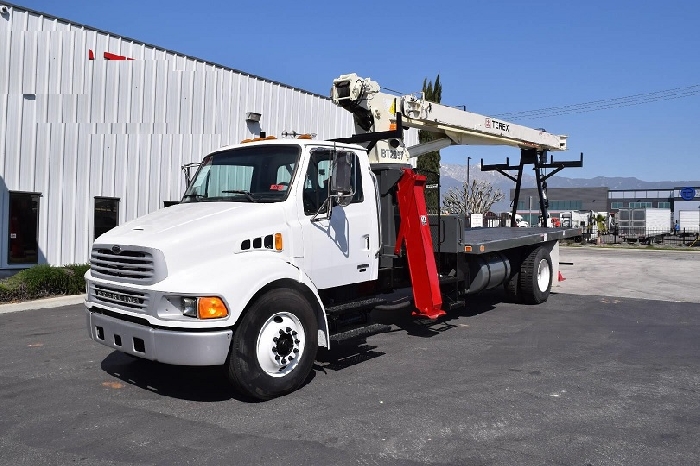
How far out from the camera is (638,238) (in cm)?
4609

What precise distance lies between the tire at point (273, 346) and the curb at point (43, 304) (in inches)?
289

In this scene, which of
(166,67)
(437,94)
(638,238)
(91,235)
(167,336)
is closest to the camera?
(167,336)

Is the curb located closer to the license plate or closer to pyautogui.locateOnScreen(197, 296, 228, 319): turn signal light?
the license plate

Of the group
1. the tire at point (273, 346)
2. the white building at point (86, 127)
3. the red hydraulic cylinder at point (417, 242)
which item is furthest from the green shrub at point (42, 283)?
the tire at point (273, 346)

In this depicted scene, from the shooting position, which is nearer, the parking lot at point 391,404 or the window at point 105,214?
the parking lot at point 391,404

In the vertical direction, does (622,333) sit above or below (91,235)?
below

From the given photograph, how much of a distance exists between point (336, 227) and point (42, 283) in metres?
8.31

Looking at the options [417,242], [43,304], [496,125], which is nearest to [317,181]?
[417,242]

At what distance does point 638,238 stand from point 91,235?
43.6 metres

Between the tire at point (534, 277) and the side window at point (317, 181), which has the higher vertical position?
the side window at point (317, 181)

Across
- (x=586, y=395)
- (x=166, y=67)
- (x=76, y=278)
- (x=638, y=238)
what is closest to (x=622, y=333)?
(x=586, y=395)

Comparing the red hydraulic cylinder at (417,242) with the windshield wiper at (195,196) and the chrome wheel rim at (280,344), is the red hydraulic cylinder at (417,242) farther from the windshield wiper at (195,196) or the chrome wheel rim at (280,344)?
the windshield wiper at (195,196)

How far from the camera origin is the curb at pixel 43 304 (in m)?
10.6

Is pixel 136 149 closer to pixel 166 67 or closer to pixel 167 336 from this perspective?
pixel 166 67
